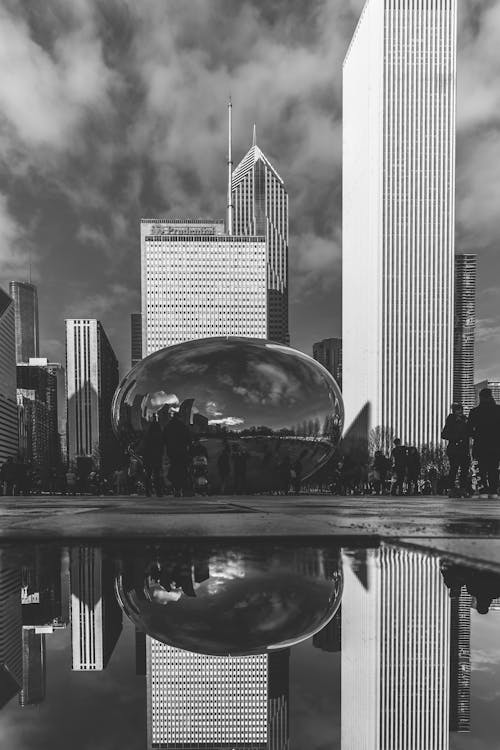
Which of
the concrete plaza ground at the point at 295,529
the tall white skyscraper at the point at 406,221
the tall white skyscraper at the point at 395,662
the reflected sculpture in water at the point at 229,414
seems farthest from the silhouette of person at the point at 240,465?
the tall white skyscraper at the point at 406,221

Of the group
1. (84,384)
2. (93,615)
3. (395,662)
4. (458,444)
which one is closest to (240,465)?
(458,444)

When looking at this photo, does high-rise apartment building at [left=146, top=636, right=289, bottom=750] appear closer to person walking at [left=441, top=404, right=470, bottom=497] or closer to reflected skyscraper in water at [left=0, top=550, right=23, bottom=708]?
reflected skyscraper in water at [left=0, top=550, right=23, bottom=708]

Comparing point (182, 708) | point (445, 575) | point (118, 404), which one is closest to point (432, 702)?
point (182, 708)

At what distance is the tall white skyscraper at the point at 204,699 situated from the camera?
141 centimetres

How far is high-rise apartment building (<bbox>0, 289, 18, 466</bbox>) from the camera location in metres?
117

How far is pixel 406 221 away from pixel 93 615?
104093 mm

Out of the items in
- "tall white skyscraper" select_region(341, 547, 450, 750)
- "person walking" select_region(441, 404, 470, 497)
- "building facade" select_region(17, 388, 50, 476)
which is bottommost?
"building facade" select_region(17, 388, 50, 476)

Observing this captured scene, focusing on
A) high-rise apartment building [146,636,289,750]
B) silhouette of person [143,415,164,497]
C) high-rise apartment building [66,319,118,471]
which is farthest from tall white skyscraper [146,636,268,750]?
high-rise apartment building [66,319,118,471]

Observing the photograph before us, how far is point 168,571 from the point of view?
9.70 ft

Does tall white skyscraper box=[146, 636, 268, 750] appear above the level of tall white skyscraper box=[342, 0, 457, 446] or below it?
below

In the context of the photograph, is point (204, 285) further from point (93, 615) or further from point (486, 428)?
point (93, 615)

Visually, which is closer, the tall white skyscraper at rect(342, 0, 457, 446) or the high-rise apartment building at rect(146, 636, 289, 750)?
the high-rise apartment building at rect(146, 636, 289, 750)

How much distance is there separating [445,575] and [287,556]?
3.14 ft

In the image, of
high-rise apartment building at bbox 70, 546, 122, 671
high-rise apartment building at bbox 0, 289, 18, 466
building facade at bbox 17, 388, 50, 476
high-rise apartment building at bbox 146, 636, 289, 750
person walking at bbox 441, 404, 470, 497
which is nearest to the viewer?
high-rise apartment building at bbox 146, 636, 289, 750
